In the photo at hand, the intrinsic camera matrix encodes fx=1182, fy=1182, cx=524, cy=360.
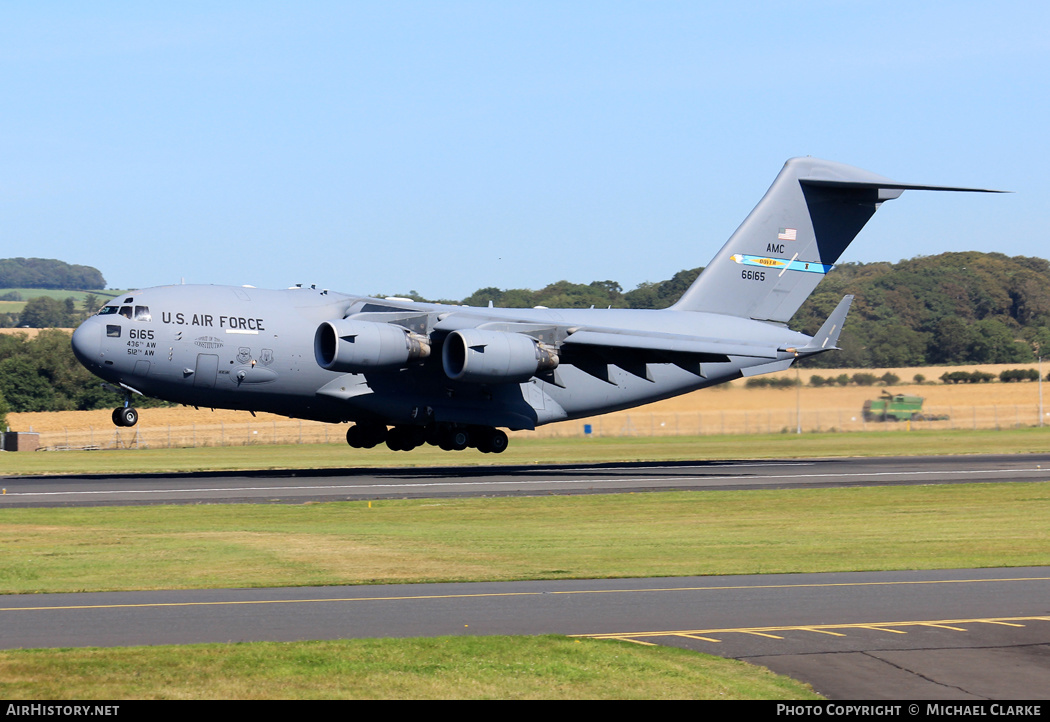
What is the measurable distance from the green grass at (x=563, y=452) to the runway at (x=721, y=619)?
80.6 feet

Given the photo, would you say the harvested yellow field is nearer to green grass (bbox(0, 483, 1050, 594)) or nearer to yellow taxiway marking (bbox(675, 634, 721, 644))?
green grass (bbox(0, 483, 1050, 594))

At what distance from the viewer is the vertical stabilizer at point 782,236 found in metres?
37.6

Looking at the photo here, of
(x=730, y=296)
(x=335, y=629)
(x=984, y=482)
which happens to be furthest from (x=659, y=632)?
(x=730, y=296)

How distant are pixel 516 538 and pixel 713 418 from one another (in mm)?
36458

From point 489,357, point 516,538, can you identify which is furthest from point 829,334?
point 516,538

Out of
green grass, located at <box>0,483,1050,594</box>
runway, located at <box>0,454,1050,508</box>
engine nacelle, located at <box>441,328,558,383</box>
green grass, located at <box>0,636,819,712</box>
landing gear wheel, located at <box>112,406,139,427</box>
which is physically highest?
engine nacelle, located at <box>441,328,558,383</box>

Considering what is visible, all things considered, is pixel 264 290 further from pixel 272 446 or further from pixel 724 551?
pixel 272 446

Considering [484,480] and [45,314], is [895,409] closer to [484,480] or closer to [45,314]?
[484,480]

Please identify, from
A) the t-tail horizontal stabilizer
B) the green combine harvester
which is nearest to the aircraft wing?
the t-tail horizontal stabilizer

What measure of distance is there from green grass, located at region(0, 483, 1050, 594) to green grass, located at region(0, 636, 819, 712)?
179 inches

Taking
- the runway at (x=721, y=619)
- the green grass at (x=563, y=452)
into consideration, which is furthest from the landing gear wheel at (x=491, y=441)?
the runway at (x=721, y=619)

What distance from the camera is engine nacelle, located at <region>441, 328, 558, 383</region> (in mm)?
30078

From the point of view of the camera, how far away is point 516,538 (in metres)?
19.1

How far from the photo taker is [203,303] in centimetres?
3006
